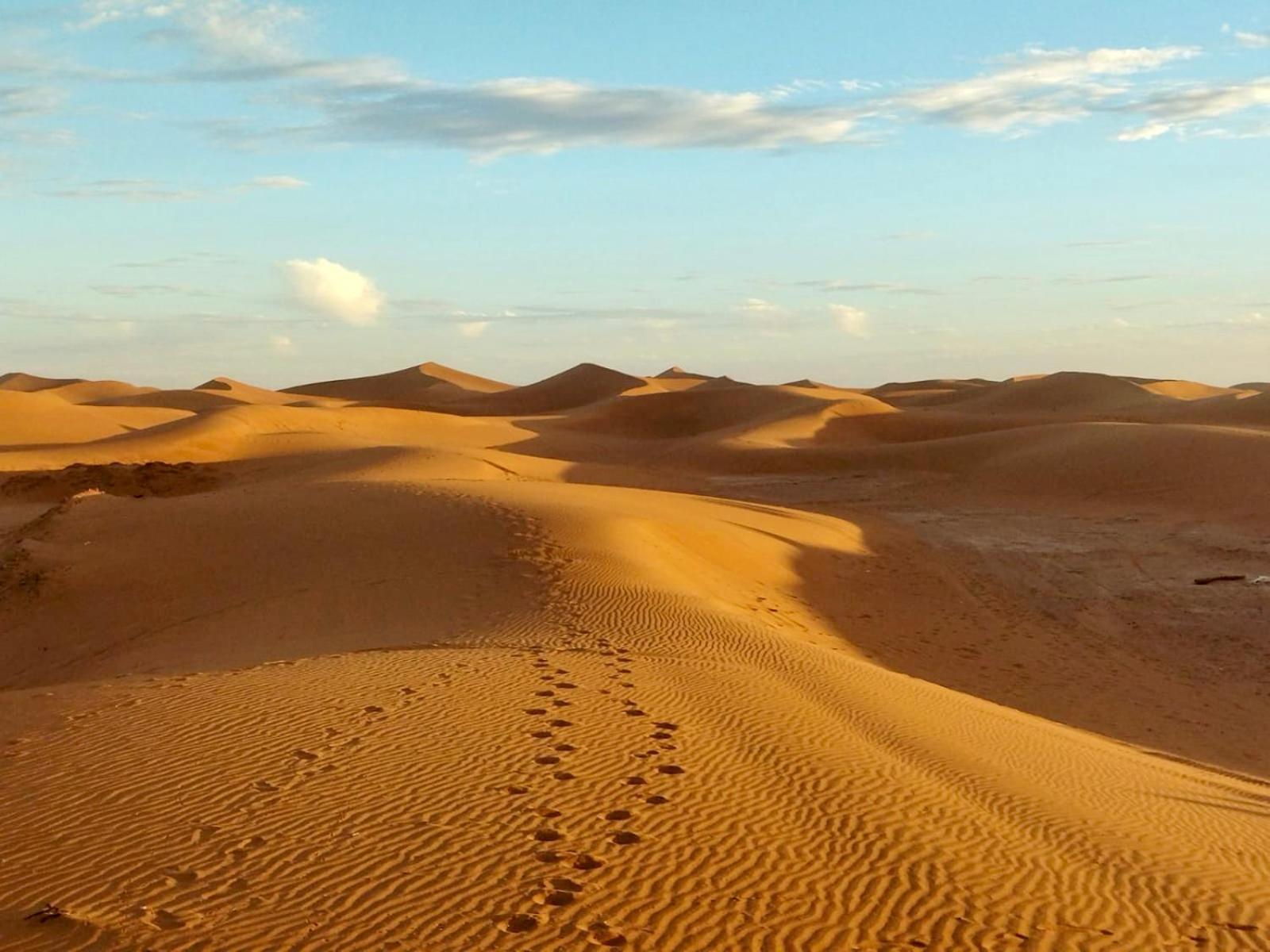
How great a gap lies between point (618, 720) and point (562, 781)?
54.5 inches

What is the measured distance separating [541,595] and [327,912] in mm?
8795

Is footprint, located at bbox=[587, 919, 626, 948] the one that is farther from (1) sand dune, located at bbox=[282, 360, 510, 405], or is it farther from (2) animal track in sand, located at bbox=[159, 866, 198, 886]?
(1) sand dune, located at bbox=[282, 360, 510, 405]

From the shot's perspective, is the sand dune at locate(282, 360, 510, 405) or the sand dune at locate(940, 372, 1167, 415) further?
the sand dune at locate(282, 360, 510, 405)

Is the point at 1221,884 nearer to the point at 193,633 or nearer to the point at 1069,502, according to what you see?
the point at 193,633

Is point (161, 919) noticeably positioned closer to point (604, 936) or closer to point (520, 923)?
point (520, 923)

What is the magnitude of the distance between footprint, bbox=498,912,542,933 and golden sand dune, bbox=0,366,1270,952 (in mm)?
13

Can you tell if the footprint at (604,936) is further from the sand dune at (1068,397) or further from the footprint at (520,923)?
the sand dune at (1068,397)

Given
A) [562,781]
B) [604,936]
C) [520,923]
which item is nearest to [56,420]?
[562,781]

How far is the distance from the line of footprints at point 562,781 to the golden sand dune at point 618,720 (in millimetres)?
28

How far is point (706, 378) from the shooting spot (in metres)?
94.7

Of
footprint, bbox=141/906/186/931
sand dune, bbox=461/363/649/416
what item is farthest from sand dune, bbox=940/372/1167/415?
footprint, bbox=141/906/186/931

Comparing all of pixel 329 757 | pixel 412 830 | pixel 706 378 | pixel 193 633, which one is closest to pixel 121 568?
pixel 193 633

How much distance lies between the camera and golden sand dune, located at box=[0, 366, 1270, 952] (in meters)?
5.05

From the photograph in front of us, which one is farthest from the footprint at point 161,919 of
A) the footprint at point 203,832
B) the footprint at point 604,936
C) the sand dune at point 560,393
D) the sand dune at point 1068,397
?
the sand dune at point 560,393
